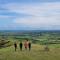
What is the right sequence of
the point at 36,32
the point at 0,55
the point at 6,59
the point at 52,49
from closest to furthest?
the point at 6,59 < the point at 0,55 < the point at 52,49 < the point at 36,32

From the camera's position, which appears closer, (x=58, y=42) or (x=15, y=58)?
(x=15, y=58)

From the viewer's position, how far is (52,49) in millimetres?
20234

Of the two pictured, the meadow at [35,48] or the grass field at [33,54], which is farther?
the meadow at [35,48]

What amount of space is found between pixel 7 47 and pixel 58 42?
5310 millimetres

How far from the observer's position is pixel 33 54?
714 inches

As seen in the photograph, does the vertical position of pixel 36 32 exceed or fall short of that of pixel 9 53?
it exceeds it

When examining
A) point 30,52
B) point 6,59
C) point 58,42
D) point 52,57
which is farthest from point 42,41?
point 6,59

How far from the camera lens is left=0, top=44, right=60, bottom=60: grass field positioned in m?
17.2

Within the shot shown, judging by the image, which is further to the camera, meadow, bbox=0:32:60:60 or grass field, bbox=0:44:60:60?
meadow, bbox=0:32:60:60

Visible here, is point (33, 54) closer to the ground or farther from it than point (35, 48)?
closer to the ground

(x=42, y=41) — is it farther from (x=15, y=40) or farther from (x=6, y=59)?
(x=6, y=59)

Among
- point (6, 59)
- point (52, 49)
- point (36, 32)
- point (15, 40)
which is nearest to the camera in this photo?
point (6, 59)

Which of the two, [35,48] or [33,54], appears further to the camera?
[35,48]

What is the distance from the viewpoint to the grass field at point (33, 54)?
1715 centimetres
